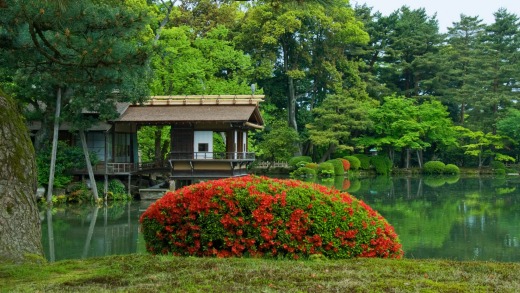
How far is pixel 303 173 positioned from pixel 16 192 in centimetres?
2788

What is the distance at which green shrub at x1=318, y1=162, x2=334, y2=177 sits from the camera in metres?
33.3

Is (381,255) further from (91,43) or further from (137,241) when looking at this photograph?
(137,241)

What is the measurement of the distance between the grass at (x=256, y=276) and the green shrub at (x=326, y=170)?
1097 inches

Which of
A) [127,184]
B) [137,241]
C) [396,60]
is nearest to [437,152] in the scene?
[396,60]

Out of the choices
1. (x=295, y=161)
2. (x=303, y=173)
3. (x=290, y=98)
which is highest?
(x=290, y=98)

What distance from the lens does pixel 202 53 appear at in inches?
1144

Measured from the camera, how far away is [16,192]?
19.7 feet

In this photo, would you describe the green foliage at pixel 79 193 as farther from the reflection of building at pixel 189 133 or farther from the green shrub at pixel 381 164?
the green shrub at pixel 381 164

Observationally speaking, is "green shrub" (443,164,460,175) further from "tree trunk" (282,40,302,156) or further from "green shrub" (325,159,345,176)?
"tree trunk" (282,40,302,156)

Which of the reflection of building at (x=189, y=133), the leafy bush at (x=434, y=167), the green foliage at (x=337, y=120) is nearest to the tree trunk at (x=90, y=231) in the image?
the reflection of building at (x=189, y=133)

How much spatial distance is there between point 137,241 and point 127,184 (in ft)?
36.9

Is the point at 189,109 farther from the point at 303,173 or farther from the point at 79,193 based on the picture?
the point at 303,173

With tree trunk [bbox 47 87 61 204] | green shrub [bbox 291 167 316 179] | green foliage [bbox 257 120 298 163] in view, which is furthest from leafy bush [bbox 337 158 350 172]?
tree trunk [bbox 47 87 61 204]

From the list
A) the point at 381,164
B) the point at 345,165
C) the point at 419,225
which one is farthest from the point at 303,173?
the point at 419,225
